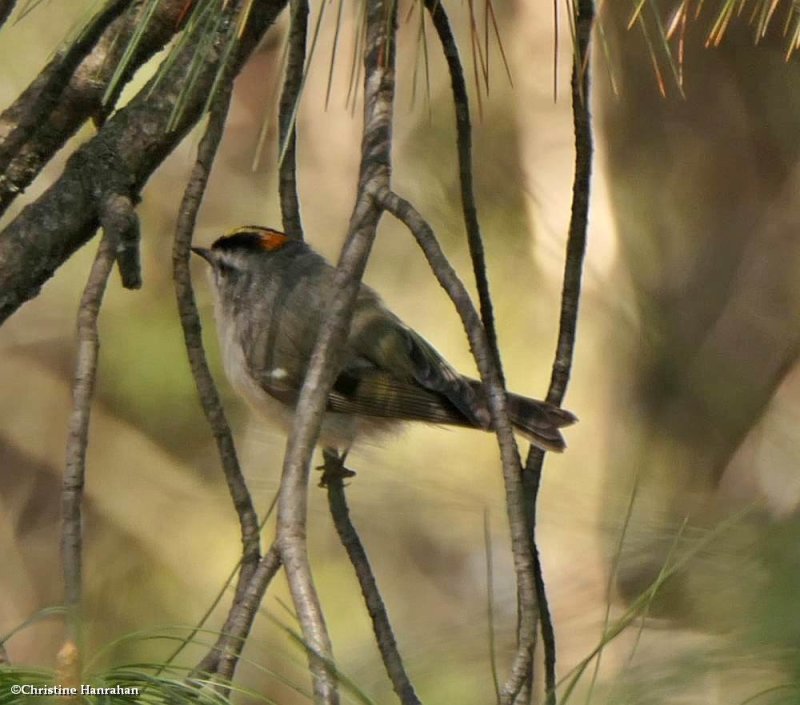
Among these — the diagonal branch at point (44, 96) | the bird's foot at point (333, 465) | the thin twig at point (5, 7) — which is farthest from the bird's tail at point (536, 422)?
the thin twig at point (5, 7)

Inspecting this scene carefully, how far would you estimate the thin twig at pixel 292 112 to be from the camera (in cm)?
145

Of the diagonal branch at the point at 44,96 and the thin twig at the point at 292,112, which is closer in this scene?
the thin twig at the point at 292,112

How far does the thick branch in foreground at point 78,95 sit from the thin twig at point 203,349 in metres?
0.29

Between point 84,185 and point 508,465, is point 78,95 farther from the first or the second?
point 508,465

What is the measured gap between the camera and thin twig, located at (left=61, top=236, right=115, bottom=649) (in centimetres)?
109

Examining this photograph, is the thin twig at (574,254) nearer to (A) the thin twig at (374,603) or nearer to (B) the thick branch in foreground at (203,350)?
(A) the thin twig at (374,603)

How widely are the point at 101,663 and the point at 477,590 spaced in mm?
3600

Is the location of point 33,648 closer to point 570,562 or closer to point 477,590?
point 477,590

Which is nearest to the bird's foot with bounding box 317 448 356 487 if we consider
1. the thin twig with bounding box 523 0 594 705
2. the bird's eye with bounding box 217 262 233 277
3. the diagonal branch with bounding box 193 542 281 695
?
the bird's eye with bounding box 217 262 233 277

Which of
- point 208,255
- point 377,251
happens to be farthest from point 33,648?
point 208,255

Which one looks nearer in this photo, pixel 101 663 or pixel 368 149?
pixel 101 663

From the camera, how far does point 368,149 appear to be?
135cm

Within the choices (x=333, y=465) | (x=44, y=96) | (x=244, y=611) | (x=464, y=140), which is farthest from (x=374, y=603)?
(x=333, y=465)

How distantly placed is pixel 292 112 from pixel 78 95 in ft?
2.04
